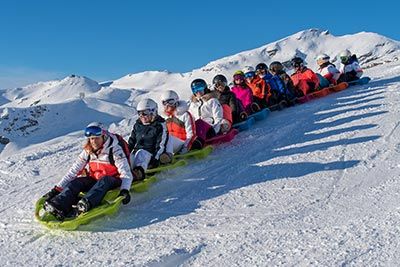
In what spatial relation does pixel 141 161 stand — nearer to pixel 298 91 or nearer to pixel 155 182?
pixel 155 182

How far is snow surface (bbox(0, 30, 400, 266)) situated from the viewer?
4.72m

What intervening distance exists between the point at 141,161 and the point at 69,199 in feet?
4.39

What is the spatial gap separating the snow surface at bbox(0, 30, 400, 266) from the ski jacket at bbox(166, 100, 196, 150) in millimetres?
505

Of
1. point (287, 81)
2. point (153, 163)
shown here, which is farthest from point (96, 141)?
point (287, 81)

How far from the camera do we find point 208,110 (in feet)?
30.7

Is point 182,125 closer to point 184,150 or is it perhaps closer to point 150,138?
point 184,150

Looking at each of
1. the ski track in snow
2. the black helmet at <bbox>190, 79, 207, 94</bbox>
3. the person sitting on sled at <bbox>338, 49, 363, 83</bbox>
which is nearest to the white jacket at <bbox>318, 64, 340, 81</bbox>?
the person sitting on sled at <bbox>338, 49, 363, 83</bbox>

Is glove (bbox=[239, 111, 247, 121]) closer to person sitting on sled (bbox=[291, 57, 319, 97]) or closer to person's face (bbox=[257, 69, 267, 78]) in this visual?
person's face (bbox=[257, 69, 267, 78])

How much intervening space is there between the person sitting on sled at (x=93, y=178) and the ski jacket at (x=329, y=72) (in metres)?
9.54

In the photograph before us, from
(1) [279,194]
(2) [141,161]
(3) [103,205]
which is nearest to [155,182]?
(2) [141,161]

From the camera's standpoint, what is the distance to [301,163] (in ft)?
23.7

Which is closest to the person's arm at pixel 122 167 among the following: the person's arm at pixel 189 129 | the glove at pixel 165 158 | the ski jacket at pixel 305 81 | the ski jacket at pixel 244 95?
the glove at pixel 165 158

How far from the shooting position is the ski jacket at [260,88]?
1209cm

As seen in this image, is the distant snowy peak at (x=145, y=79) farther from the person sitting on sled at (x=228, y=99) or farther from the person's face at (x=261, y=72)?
the person sitting on sled at (x=228, y=99)
